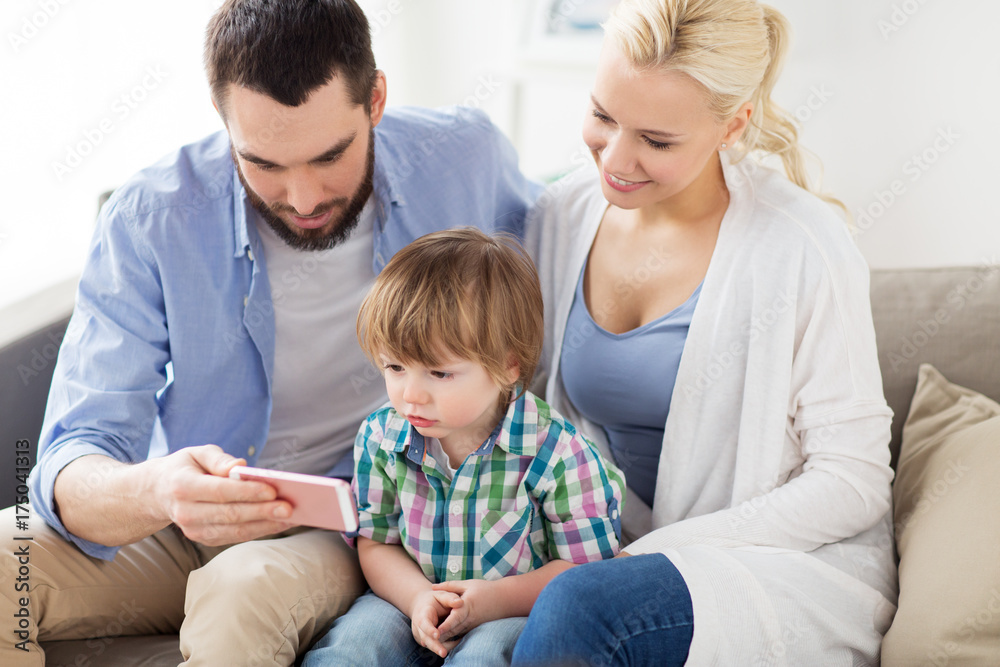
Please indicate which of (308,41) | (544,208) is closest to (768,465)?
(544,208)

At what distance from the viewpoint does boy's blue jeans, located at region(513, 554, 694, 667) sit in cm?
108

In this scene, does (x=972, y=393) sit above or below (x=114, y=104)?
below

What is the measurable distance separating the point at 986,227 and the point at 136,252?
7.05 ft

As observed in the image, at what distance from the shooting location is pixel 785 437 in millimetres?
1421

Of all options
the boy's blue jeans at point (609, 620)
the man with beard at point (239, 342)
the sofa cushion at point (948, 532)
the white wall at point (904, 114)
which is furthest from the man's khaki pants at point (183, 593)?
the white wall at point (904, 114)

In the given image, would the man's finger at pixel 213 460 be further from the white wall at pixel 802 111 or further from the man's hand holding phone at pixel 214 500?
the white wall at pixel 802 111

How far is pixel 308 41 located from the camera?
1323mm

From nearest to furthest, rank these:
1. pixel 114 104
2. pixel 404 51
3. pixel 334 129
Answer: pixel 334 129 → pixel 114 104 → pixel 404 51

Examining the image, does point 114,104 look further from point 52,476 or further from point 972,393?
point 972,393

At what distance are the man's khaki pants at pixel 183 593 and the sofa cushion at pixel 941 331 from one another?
1.14 m

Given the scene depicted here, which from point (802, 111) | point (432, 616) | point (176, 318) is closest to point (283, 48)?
point (176, 318)

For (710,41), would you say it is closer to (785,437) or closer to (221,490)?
(785,437)

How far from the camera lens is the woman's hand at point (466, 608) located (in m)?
1.19

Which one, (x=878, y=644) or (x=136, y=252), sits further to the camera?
(x=136, y=252)
